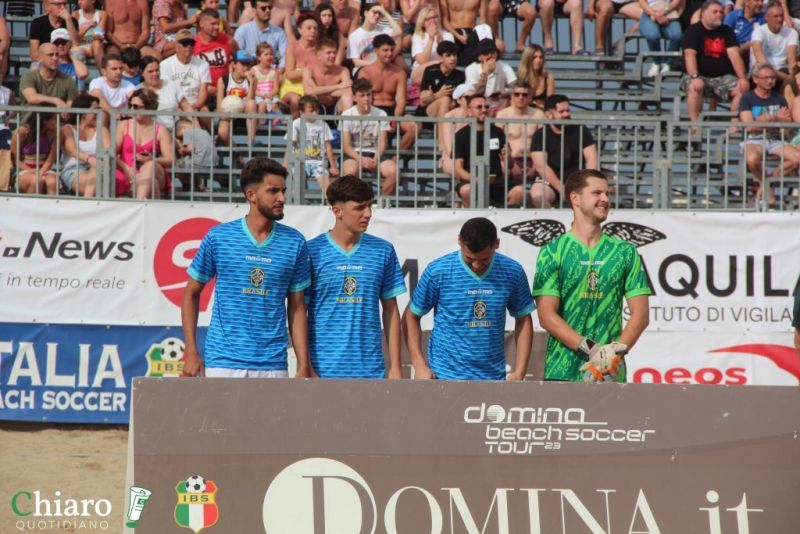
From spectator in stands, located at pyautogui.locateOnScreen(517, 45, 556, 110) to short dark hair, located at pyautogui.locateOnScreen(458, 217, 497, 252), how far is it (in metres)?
6.03

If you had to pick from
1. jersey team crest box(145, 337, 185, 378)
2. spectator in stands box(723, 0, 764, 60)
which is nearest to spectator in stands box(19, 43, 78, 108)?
jersey team crest box(145, 337, 185, 378)

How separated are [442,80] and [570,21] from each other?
2.64m

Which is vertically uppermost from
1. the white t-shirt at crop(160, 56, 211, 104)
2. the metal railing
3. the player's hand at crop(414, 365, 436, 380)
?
the white t-shirt at crop(160, 56, 211, 104)

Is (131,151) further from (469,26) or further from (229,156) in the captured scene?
(469,26)

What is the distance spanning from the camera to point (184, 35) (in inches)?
521

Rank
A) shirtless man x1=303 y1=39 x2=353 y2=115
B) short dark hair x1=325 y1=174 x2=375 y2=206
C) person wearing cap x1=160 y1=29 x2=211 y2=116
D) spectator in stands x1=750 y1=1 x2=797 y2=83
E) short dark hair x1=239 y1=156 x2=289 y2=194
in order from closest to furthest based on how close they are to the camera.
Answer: short dark hair x1=239 y1=156 x2=289 y2=194 → short dark hair x1=325 y1=174 x2=375 y2=206 → person wearing cap x1=160 y1=29 x2=211 y2=116 → shirtless man x1=303 y1=39 x2=353 y2=115 → spectator in stands x1=750 y1=1 x2=797 y2=83

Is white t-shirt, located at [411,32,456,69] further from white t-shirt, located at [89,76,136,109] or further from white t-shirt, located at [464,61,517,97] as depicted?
white t-shirt, located at [89,76,136,109]

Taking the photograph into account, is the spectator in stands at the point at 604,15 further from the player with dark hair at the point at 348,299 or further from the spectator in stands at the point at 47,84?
the player with dark hair at the point at 348,299

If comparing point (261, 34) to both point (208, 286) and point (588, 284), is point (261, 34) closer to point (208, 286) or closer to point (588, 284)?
point (208, 286)

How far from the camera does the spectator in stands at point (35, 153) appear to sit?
11.4 metres

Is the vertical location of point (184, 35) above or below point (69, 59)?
above

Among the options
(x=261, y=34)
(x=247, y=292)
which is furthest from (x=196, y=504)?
(x=261, y=34)

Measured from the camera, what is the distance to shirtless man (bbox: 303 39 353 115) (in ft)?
43.0

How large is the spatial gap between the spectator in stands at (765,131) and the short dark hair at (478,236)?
4620mm
